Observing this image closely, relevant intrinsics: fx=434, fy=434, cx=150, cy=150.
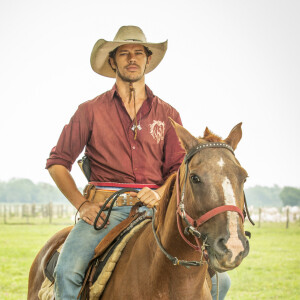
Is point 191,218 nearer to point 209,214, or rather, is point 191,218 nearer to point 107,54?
point 209,214

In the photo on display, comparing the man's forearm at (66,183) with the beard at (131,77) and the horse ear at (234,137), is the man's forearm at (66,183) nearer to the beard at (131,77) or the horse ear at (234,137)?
the beard at (131,77)

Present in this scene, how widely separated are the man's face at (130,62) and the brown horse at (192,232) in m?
1.60

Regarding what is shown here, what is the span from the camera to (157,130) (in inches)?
182

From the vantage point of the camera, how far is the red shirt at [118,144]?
14.7 ft

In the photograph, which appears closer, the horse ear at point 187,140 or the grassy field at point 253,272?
the horse ear at point 187,140

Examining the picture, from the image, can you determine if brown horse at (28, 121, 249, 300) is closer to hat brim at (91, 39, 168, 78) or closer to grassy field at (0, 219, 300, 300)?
hat brim at (91, 39, 168, 78)

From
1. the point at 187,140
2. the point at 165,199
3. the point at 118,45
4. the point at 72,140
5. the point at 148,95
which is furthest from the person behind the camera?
the point at 148,95

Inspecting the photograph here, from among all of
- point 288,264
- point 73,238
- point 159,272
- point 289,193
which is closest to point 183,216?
point 159,272

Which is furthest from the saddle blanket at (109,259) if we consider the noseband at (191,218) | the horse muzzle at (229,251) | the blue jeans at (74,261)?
the horse muzzle at (229,251)

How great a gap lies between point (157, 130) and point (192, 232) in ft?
6.17

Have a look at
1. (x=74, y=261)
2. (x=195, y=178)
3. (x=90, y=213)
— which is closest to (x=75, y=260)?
(x=74, y=261)

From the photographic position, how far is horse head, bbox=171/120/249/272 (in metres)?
2.68

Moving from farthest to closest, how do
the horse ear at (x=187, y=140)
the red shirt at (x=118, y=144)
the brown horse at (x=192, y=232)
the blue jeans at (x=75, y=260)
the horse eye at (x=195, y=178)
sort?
1. the red shirt at (x=118, y=144)
2. the blue jeans at (x=75, y=260)
3. the horse ear at (x=187, y=140)
4. the horse eye at (x=195, y=178)
5. the brown horse at (x=192, y=232)

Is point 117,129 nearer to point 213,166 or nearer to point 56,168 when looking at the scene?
point 56,168
